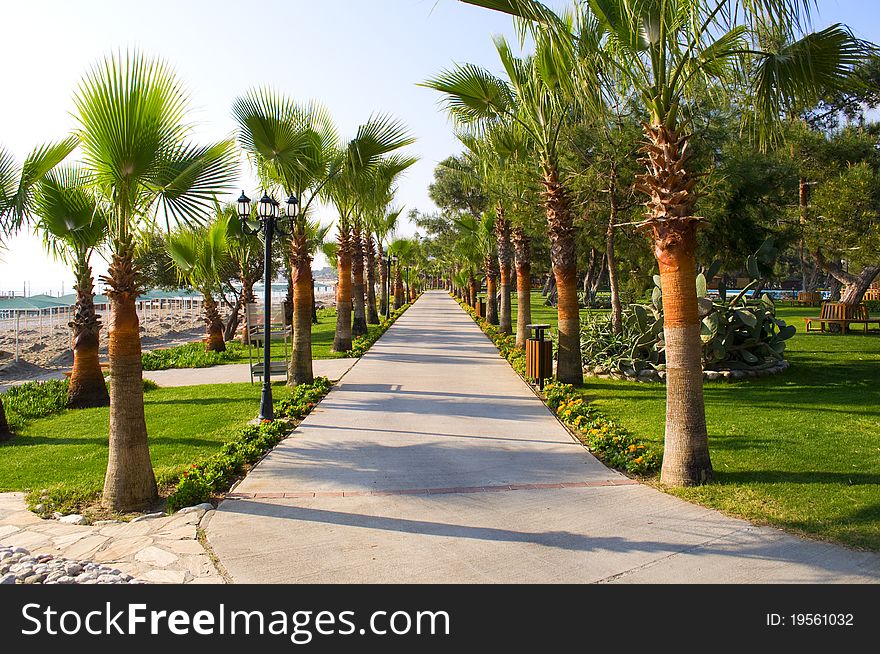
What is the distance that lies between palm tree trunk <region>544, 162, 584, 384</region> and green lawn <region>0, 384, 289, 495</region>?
4681 millimetres

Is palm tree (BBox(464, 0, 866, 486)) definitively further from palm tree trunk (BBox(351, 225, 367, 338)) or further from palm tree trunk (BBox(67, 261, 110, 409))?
palm tree trunk (BBox(351, 225, 367, 338))

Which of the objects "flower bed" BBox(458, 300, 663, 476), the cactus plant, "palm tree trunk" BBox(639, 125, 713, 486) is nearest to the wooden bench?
the cactus plant

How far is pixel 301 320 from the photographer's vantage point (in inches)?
482

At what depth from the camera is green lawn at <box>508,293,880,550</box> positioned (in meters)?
5.24

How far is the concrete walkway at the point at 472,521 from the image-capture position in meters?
4.31

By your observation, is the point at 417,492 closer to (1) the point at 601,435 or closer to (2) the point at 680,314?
(1) the point at 601,435

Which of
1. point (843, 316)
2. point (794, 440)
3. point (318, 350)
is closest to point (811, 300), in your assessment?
point (843, 316)

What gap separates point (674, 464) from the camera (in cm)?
617

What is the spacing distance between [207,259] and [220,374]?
15.6 feet

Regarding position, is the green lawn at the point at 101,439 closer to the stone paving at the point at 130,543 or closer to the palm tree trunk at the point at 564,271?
the stone paving at the point at 130,543

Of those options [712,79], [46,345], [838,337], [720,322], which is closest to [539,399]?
[720,322]

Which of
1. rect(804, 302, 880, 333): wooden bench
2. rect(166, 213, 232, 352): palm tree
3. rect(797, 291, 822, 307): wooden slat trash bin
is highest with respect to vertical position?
rect(166, 213, 232, 352): palm tree

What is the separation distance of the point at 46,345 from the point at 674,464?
3100 centimetres

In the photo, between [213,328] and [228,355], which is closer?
[228,355]
